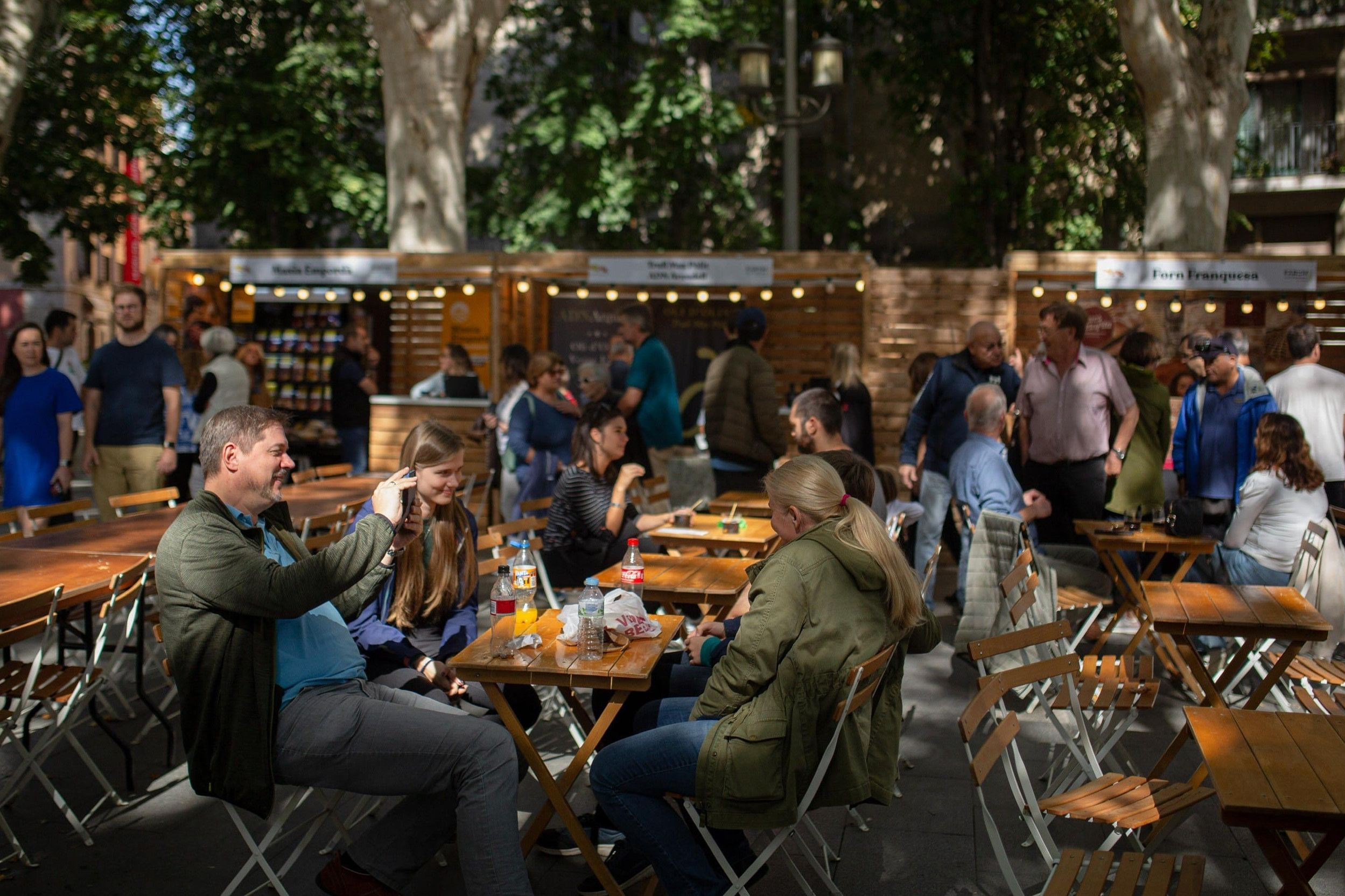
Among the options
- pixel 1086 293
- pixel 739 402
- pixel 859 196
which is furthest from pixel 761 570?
pixel 859 196

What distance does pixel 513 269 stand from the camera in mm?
11250

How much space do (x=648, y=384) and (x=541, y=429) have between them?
32.5 inches

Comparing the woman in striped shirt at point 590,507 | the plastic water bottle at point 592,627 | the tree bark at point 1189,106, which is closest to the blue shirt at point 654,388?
the woman in striped shirt at point 590,507

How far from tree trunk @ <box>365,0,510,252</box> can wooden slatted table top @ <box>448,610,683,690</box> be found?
32.8 feet

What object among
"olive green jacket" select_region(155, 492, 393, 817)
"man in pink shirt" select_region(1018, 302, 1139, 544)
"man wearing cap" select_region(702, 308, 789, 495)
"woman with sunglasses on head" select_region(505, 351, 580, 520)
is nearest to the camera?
"olive green jacket" select_region(155, 492, 393, 817)

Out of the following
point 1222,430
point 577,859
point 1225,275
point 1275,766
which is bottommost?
point 577,859

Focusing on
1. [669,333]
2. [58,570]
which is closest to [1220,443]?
[58,570]

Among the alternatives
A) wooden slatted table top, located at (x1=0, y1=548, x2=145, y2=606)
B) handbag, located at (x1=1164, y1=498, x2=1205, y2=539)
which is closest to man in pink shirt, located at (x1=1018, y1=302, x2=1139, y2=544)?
handbag, located at (x1=1164, y1=498, x2=1205, y2=539)

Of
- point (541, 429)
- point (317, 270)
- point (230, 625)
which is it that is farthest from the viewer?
point (317, 270)

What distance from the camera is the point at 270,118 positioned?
17.3 m

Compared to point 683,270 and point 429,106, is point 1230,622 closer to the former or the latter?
point 683,270

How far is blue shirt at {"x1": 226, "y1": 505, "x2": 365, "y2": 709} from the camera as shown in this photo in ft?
10.8

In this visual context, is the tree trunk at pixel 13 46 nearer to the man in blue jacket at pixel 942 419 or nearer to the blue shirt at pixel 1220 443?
the man in blue jacket at pixel 942 419

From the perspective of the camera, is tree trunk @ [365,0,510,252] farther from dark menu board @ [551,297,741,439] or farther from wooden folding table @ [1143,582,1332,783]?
wooden folding table @ [1143,582,1332,783]
